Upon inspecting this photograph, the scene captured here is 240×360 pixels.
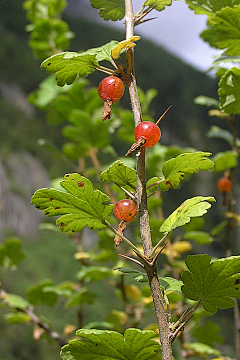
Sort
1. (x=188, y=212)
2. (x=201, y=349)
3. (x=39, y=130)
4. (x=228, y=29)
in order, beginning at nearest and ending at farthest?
(x=188, y=212) < (x=228, y=29) < (x=201, y=349) < (x=39, y=130)

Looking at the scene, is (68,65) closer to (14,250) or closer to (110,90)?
(110,90)

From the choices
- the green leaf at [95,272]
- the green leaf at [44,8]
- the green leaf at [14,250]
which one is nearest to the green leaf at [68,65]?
the green leaf at [95,272]

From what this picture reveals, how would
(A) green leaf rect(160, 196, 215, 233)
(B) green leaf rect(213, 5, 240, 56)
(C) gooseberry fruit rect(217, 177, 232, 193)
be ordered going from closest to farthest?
(A) green leaf rect(160, 196, 215, 233)
(B) green leaf rect(213, 5, 240, 56)
(C) gooseberry fruit rect(217, 177, 232, 193)

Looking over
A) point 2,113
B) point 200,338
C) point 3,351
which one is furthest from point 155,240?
point 2,113

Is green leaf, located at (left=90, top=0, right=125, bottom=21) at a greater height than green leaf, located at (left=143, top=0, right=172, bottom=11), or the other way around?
green leaf, located at (left=143, top=0, right=172, bottom=11)

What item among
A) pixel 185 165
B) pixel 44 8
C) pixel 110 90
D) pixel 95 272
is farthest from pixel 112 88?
pixel 44 8

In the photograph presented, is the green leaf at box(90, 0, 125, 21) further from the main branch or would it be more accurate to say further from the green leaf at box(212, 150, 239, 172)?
the green leaf at box(212, 150, 239, 172)

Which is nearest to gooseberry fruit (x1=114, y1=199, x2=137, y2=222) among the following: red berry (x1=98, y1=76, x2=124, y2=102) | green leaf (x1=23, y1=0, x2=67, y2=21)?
red berry (x1=98, y1=76, x2=124, y2=102)
